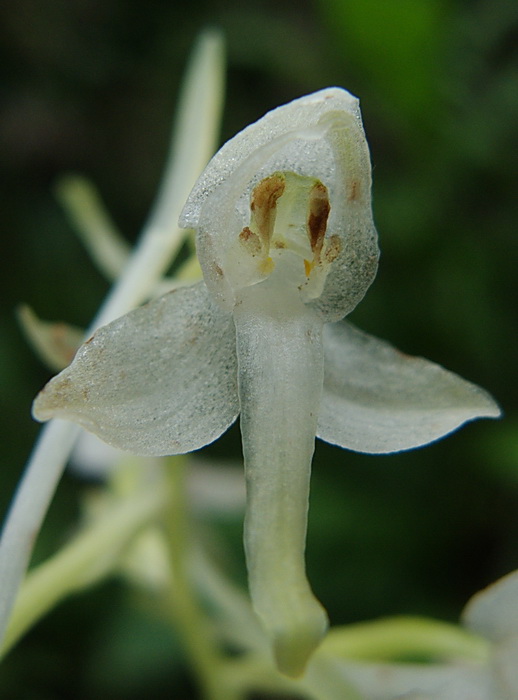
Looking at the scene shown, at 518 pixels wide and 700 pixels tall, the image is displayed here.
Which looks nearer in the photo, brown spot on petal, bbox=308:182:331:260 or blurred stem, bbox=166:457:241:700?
brown spot on petal, bbox=308:182:331:260

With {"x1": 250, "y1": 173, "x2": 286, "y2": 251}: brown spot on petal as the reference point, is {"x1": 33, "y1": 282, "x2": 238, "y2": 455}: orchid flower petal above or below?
below

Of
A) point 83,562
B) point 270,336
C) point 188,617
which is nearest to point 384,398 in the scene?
point 270,336

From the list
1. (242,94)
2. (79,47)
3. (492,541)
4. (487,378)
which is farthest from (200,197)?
(79,47)

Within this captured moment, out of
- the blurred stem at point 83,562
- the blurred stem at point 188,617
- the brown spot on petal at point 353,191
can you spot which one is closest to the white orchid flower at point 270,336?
the brown spot on petal at point 353,191

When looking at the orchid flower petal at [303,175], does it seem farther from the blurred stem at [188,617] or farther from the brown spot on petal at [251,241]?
the blurred stem at [188,617]

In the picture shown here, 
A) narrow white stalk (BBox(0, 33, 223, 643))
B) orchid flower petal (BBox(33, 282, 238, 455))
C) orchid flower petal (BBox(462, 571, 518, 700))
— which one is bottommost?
orchid flower petal (BBox(462, 571, 518, 700))

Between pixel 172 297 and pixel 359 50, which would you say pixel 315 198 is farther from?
pixel 359 50

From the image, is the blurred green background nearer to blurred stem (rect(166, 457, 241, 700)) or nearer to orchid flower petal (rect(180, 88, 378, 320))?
blurred stem (rect(166, 457, 241, 700))

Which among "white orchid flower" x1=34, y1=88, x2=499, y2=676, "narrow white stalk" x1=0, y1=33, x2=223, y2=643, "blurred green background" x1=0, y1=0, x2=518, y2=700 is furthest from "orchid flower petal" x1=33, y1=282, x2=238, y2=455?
"blurred green background" x1=0, y1=0, x2=518, y2=700
